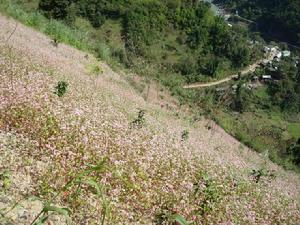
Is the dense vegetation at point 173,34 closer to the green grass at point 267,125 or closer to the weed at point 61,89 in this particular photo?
the green grass at point 267,125

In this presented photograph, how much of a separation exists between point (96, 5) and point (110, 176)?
52476mm

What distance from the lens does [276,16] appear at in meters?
132

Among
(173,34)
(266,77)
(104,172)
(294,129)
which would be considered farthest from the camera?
(266,77)

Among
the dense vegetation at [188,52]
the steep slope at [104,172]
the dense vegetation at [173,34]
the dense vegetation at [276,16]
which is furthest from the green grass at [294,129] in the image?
the dense vegetation at [276,16]

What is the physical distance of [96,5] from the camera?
56.5 m

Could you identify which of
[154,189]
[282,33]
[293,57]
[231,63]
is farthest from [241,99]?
[282,33]

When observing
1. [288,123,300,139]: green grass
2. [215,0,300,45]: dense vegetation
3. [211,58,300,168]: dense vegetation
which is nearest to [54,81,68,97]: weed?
[211,58,300,168]: dense vegetation

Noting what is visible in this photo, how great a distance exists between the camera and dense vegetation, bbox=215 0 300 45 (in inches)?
4952

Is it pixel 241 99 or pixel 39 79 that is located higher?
pixel 39 79

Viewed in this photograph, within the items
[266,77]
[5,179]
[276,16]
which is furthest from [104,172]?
[276,16]

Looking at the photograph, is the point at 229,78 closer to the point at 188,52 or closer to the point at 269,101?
the point at 269,101

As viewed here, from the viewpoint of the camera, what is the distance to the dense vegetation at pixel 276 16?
12579 centimetres

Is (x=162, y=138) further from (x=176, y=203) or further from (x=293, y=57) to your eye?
(x=293, y=57)

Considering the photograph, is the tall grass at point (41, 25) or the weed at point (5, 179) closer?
the weed at point (5, 179)
